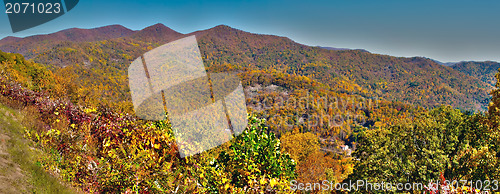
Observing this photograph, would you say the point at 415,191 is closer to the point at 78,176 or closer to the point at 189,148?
the point at 189,148

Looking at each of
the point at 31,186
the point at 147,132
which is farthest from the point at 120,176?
the point at 31,186

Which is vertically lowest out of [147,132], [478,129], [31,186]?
[478,129]

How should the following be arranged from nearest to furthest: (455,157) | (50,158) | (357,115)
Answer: (50,158) → (455,157) → (357,115)

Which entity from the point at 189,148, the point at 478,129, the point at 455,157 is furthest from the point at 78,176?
the point at 478,129

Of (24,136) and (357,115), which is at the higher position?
(24,136)

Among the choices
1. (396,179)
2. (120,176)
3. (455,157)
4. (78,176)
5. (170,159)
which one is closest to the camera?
(170,159)

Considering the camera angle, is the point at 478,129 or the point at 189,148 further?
the point at 478,129

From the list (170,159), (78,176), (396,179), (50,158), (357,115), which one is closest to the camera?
(170,159)

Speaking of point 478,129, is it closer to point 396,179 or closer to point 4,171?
point 396,179

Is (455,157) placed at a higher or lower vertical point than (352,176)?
higher
